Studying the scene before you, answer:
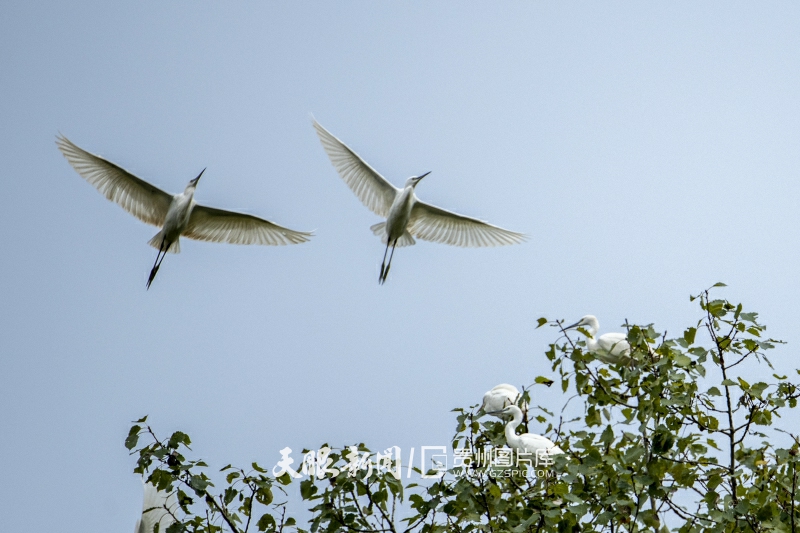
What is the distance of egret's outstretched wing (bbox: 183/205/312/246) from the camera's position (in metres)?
12.5

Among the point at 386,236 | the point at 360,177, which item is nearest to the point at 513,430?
the point at 386,236

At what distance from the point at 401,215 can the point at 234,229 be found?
2.37 metres

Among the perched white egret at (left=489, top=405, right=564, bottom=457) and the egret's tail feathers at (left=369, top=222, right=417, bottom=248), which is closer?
the perched white egret at (left=489, top=405, right=564, bottom=457)

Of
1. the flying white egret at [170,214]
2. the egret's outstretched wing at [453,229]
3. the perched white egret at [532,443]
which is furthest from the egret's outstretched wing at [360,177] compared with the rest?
the perched white egret at [532,443]

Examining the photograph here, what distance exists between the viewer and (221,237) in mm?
12984

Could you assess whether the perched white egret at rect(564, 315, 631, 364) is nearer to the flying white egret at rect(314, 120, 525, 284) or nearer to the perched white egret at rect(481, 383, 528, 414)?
the perched white egret at rect(481, 383, 528, 414)

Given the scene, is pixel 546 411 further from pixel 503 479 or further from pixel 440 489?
pixel 440 489

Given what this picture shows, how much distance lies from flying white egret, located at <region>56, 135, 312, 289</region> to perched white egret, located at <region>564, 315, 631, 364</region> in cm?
402

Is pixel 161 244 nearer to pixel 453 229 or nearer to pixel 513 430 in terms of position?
pixel 453 229

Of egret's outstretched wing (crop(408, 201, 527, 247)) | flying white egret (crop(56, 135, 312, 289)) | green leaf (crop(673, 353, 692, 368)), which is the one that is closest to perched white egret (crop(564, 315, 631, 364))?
green leaf (crop(673, 353, 692, 368))

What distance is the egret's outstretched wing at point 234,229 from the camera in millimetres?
12531

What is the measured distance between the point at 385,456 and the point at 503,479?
0.80 m

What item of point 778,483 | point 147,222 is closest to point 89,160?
point 147,222

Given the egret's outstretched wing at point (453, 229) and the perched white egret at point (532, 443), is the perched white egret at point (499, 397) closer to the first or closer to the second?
the perched white egret at point (532, 443)
